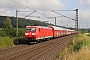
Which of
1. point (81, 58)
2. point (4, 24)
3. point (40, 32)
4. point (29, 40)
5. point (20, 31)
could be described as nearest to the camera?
point (81, 58)

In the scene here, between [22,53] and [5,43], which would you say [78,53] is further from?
[5,43]

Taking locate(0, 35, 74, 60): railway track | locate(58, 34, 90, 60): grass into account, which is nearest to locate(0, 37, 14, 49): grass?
locate(0, 35, 74, 60): railway track

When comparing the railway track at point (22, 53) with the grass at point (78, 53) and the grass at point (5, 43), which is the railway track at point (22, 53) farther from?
the grass at point (5, 43)

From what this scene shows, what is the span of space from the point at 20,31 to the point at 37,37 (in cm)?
2290

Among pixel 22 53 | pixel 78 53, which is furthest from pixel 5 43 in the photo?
pixel 78 53

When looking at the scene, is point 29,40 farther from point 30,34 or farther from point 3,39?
point 3,39

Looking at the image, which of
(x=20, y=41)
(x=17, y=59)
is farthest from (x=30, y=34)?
(x=17, y=59)

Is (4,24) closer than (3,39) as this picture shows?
No

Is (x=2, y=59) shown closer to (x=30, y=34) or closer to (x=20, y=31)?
(x=30, y=34)

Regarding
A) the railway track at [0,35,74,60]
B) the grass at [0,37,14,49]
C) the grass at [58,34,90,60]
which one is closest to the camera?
the grass at [58,34,90,60]

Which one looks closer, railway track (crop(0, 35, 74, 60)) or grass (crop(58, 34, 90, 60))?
grass (crop(58, 34, 90, 60))

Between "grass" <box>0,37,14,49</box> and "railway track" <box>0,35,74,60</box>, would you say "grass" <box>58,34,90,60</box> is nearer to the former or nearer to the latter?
"railway track" <box>0,35,74,60</box>

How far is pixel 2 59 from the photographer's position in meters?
17.9

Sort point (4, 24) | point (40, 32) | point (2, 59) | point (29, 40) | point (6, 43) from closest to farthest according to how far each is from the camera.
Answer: point (2, 59), point (6, 43), point (29, 40), point (40, 32), point (4, 24)
